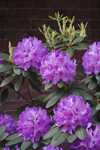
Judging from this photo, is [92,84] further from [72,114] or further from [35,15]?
[35,15]

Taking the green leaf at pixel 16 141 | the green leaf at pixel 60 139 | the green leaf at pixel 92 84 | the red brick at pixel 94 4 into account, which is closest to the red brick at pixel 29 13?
the red brick at pixel 94 4

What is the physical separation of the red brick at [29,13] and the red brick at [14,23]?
5cm

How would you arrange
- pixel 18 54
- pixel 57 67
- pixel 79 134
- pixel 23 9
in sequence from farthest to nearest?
pixel 23 9 → pixel 18 54 → pixel 57 67 → pixel 79 134

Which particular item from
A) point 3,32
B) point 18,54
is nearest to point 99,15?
point 3,32

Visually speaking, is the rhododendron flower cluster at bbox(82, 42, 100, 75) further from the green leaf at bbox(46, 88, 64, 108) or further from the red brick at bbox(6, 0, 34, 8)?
the red brick at bbox(6, 0, 34, 8)

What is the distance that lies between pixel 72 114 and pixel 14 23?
154 cm

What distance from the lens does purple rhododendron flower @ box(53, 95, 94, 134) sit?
1014 mm

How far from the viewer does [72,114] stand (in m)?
1.02

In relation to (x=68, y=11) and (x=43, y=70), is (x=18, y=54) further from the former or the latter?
(x=68, y=11)

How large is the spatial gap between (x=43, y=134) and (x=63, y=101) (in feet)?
0.85

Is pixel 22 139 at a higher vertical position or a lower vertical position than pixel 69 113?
lower

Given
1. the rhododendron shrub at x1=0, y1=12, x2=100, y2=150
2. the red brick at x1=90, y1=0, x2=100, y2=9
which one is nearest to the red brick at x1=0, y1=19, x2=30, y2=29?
the red brick at x1=90, y1=0, x2=100, y2=9

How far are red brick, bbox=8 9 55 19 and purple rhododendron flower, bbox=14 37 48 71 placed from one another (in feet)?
3.65

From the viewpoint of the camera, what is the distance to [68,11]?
2287 millimetres
